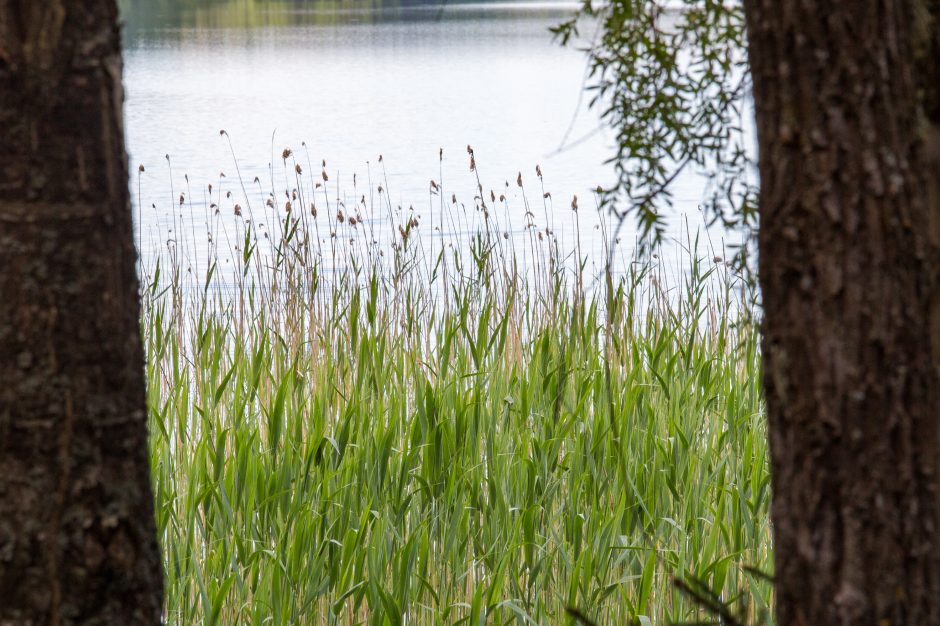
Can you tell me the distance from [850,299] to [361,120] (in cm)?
1639

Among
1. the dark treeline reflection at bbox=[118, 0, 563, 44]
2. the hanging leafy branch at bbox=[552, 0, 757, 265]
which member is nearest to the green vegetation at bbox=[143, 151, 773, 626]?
the hanging leafy branch at bbox=[552, 0, 757, 265]

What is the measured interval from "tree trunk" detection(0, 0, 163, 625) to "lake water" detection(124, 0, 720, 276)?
0.69 m

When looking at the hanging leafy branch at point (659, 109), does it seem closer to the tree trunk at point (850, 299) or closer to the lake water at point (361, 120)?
the lake water at point (361, 120)

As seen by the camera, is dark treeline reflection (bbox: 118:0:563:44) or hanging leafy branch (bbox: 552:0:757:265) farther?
dark treeline reflection (bbox: 118:0:563:44)

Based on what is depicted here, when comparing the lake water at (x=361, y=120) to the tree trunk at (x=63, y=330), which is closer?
the tree trunk at (x=63, y=330)

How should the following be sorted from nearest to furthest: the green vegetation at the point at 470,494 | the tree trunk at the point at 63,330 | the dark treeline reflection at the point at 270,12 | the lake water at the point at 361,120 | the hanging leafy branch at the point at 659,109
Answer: the tree trunk at the point at 63,330 < the hanging leafy branch at the point at 659,109 < the green vegetation at the point at 470,494 < the lake water at the point at 361,120 < the dark treeline reflection at the point at 270,12

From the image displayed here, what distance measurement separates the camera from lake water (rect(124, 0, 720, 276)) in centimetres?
1109

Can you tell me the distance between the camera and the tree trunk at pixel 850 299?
1.37 m

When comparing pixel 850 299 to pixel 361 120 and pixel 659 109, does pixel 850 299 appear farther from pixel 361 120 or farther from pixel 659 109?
pixel 361 120

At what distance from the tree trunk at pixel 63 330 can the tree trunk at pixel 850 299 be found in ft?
2.99

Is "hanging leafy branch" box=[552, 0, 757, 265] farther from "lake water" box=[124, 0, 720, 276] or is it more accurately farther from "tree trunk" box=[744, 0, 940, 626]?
"tree trunk" box=[744, 0, 940, 626]

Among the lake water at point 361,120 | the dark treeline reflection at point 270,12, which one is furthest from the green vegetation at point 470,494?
the dark treeline reflection at point 270,12

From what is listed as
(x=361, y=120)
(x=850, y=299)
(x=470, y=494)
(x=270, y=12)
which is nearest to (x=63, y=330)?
(x=850, y=299)

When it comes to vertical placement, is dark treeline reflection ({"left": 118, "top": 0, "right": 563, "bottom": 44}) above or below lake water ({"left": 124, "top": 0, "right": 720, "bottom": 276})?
above
